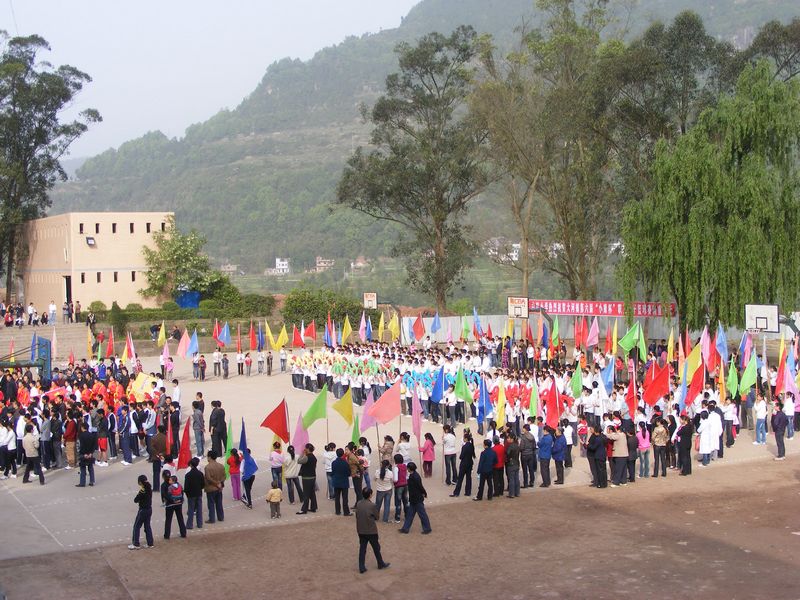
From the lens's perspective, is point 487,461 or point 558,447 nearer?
point 487,461

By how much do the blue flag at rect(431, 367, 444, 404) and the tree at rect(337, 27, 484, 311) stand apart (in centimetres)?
3018

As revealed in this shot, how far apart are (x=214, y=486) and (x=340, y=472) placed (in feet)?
6.65

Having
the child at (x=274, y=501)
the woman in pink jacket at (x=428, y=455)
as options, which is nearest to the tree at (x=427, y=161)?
the woman in pink jacket at (x=428, y=455)

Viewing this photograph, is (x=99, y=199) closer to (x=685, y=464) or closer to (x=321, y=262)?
(x=321, y=262)

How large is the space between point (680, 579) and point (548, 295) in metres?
80.1

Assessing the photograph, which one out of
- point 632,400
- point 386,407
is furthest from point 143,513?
point 632,400

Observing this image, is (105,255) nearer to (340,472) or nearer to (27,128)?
(27,128)

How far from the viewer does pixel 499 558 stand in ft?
44.4

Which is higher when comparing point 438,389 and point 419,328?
point 419,328

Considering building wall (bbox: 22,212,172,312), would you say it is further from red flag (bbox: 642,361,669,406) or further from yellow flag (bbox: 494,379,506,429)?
red flag (bbox: 642,361,669,406)

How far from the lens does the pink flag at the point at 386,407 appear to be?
17.9 metres

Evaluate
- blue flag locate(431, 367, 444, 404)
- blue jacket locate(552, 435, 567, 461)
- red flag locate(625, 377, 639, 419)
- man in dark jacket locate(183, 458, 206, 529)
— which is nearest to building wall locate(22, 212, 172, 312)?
blue flag locate(431, 367, 444, 404)

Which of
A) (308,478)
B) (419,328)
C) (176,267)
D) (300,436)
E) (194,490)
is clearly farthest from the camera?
(176,267)

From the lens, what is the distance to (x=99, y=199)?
195 meters
